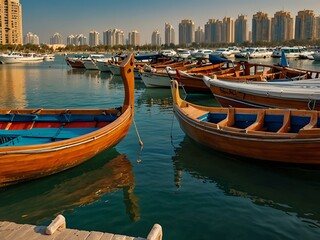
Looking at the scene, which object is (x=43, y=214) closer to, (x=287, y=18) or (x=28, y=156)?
(x=28, y=156)

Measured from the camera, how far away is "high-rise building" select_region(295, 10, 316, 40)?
527ft

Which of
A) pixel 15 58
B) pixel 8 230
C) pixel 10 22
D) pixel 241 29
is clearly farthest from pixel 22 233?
pixel 241 29

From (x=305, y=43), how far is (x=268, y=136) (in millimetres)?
152853

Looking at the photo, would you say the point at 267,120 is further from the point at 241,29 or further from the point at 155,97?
→ the point at 241,29

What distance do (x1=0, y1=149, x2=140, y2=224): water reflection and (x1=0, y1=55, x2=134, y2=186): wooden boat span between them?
0.85 feet

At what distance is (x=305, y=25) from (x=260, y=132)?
17394cm

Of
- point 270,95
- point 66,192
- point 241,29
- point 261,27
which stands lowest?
point 66,192

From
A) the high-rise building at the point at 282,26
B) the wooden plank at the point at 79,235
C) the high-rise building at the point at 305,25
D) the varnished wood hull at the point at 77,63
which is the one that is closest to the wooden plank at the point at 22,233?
the wooden plank at the point at 79,235

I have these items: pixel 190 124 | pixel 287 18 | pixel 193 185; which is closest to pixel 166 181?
pixel 193 185

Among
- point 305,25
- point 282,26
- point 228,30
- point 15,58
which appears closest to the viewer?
point 15,58

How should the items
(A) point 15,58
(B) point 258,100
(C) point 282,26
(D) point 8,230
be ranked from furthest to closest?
(C) point 282,26
(A) point 15,58
(B) point 258,100
(D) point 8,230

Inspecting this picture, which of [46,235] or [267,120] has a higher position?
[267,120]

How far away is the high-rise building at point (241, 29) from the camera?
191 meters

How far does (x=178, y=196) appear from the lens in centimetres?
729
